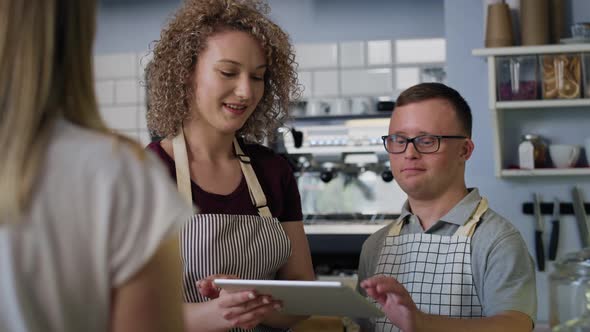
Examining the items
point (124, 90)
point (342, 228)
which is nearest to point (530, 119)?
point (342, 228)

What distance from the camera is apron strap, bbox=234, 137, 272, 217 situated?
1.69 meters

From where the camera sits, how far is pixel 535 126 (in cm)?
325

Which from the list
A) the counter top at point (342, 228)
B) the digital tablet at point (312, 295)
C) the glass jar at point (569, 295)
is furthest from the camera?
the counter top at point (342, 228)

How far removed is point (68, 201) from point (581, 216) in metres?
2.87

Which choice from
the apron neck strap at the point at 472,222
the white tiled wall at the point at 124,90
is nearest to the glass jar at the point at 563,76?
the apron neck strap at the point at 472,222

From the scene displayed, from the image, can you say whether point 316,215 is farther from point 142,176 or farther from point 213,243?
point 142,176

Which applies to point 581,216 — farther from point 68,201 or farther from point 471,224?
point 68,201

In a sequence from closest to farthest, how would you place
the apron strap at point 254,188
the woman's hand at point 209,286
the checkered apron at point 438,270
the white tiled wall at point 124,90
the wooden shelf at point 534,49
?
the woman's hand at point 209,286, the checkered apron at point 438,270, the apron strap at point 254,188, the wooden shelf at point 534,49, the white tiled wall at point 124,90

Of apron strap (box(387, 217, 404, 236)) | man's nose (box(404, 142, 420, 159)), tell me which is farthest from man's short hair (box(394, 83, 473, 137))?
apron strap (box(387, 217, 404, 236))

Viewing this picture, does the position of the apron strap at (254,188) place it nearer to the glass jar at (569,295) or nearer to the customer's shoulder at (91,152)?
the glass jar at (569,295)

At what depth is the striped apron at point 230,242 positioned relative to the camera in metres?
1.57

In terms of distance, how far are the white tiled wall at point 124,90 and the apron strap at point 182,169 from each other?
3.56 m

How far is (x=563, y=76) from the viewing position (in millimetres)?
3055

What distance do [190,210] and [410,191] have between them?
98cm
